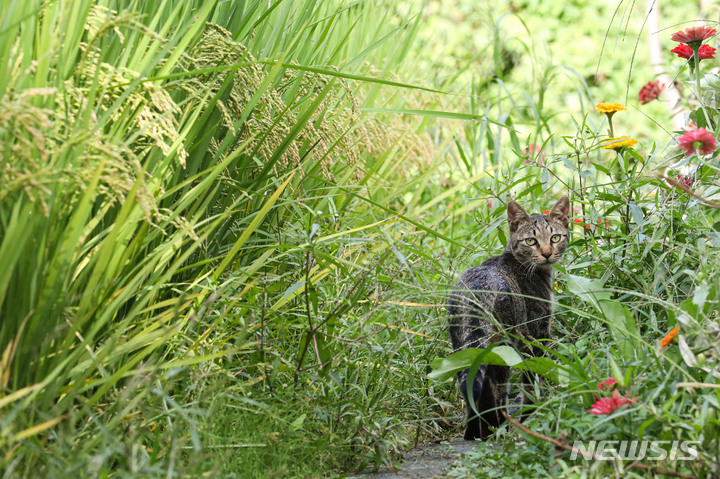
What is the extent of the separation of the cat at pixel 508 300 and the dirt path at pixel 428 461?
0.27 feet

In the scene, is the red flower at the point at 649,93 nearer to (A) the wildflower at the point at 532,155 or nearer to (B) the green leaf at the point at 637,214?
(A) the wildflower at the point at 532,155

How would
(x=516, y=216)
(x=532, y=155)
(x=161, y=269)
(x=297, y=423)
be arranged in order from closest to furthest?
(x=297, y=423), (x=161, y=269), (x=516, y=216), (x=532, y=155)

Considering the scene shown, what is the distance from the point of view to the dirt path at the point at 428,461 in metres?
1.71

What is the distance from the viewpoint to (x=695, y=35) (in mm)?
2260

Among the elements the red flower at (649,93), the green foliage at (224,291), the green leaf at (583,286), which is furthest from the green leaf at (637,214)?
the red flower at (649,93)

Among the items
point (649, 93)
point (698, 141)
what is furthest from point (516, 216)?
point (649, 93)

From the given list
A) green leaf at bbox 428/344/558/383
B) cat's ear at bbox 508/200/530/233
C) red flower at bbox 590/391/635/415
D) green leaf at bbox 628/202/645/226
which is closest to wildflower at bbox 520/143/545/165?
cat's ear at bbox 508/200/530/233

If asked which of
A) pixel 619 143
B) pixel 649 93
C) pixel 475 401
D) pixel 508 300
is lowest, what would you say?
pixel 475 401

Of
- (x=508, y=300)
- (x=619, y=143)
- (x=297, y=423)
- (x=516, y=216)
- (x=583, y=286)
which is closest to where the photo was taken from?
(x=297, y=423)

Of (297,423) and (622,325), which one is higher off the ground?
(622,325)

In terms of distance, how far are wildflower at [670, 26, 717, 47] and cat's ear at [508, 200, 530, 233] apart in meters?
0.77

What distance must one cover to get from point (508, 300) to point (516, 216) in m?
0.40

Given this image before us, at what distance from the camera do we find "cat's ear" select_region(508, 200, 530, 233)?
2.59 metres

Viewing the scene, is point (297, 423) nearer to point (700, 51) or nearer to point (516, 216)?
point (516, 216)
